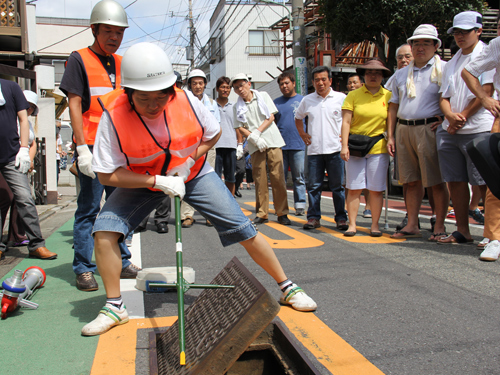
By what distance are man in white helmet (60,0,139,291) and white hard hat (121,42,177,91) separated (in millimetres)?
1179

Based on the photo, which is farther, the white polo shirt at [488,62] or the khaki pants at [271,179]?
the khaki pants at [271,179]

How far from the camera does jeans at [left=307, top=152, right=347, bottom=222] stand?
20.9 ft

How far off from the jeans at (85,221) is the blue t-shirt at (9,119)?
1.35m

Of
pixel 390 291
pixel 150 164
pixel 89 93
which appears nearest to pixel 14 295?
pixel 150 164

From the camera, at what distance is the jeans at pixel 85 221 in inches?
147

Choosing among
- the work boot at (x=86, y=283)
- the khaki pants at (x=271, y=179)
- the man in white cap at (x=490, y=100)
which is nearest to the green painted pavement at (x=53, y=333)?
the work boot at (x=86, y=283)

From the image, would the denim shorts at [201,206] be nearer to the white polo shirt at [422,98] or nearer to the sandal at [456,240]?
the sandal at [456,240]

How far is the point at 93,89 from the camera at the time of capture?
369 centimetres

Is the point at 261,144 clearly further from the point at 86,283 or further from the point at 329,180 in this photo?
the point at 86,283

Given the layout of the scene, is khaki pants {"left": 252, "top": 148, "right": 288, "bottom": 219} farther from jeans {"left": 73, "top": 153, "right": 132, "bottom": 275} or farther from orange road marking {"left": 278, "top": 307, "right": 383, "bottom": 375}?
orange road marking {"left": 278, "top": 307, "right": 383, "bottom": 375}

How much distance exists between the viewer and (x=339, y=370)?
2.27 m

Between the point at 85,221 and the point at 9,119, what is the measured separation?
62.7 inches

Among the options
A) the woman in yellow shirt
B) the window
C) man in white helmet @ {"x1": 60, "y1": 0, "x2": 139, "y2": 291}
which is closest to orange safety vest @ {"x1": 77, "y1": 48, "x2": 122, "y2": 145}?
man in white helmet @ {"x1": 60, "y1": 0, "x2": 139, "y2": 291}

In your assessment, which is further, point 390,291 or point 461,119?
point 461,119
